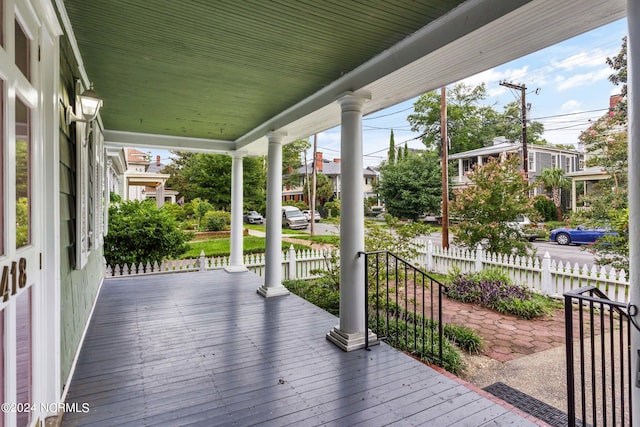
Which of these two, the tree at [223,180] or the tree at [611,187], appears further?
the tree at [223,180]

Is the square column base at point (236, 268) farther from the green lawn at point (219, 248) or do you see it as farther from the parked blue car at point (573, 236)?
Answer: the parked blue car at point (573, 236)

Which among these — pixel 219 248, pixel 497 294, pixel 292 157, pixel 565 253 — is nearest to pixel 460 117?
pixel 292 157

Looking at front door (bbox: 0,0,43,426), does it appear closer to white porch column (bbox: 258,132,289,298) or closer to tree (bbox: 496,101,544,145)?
white porch column (bbox: 258,132,289,298)

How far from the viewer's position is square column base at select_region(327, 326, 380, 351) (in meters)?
3.27

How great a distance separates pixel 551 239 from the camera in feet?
41.1

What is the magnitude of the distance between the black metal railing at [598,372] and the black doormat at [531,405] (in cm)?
12

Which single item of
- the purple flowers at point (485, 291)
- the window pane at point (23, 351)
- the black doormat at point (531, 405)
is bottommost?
the black doormat at point (531, 405)

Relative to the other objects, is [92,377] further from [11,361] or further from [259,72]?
[259,72]

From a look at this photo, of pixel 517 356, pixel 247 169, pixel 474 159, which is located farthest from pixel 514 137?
pixel 517 356

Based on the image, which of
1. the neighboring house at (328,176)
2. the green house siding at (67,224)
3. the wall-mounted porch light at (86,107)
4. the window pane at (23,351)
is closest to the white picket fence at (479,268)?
the green house siding at (67,224)

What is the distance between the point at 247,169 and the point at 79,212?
14989 mm

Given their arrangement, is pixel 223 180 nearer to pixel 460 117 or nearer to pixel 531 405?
pixel 531 405

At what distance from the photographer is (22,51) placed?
160cm

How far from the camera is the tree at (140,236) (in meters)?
6.73
